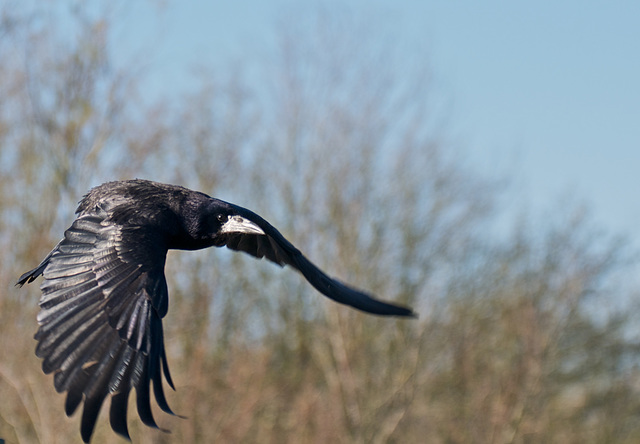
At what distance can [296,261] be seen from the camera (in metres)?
6.21

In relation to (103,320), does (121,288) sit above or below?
above

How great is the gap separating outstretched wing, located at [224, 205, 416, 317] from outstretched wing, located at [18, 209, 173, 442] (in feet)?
3.67

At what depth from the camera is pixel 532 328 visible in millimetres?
19000

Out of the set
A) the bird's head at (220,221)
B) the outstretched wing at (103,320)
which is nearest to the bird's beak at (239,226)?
the bird's head at (220,221)

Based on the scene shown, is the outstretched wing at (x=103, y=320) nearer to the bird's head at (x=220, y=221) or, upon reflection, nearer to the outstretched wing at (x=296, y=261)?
the bird's head at (x=220, y=221)

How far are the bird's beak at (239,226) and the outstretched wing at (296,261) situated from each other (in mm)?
62

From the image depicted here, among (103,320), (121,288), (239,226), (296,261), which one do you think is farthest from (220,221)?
(103,320)

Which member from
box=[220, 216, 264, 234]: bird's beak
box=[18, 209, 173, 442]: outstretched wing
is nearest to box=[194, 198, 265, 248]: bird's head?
box=[220, 216, 264, 234]: bird's beak

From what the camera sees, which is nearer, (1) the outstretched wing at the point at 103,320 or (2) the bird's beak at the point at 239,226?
(1) the outstretched wing at the point at 103,320

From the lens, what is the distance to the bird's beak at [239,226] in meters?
5.97

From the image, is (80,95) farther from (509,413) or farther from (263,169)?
(509,413)

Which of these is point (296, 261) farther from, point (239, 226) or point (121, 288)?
point (121, 288)

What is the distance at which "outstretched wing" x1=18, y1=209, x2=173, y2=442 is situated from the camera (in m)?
4.04

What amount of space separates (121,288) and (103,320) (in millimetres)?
279
